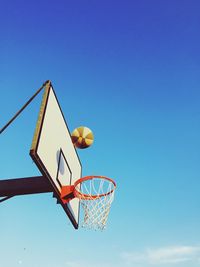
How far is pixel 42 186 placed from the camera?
270 inches

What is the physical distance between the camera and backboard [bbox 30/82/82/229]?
20.2ft

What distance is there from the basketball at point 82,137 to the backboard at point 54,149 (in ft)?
0.54

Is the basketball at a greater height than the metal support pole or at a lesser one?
greater

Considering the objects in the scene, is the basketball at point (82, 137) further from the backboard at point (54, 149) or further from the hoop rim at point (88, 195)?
the hoop rim at point (88, 195)

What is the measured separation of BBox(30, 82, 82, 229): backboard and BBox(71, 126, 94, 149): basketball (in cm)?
16

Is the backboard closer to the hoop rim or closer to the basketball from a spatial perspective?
the basketball

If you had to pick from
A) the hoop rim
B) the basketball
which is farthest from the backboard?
the hoop rim

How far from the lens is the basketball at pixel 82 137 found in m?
8.31

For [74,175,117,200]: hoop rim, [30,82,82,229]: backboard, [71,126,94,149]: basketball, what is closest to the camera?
[30,82,82,229]: backboard

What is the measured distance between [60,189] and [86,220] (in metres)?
1.01

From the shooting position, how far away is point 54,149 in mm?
7078

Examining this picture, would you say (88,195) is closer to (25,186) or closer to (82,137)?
(25,186)

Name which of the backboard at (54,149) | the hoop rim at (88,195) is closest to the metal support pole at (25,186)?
the backboard at (54,149)

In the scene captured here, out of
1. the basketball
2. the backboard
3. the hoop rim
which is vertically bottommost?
the hoop rim
